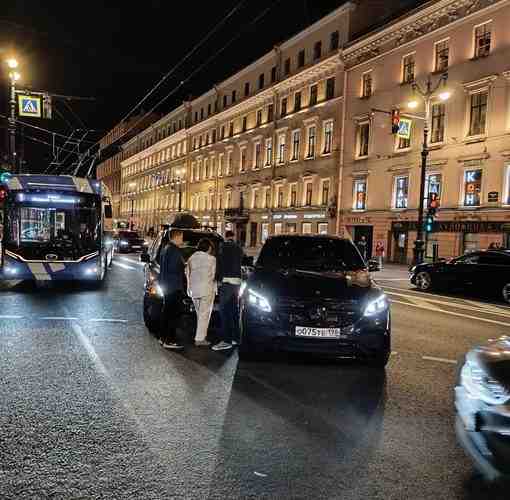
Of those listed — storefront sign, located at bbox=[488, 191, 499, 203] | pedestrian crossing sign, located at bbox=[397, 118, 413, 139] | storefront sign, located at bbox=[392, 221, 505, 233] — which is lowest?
storefront sign, located at bbox=[392, 221, 505, 233]

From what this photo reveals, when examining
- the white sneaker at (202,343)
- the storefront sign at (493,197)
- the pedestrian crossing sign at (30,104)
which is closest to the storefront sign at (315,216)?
the storefront sign at (493,197)

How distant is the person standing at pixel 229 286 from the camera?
7.58 metres

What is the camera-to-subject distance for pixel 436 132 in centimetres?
3102

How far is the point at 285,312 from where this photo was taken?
20.2ft

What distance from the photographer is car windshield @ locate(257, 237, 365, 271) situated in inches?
296

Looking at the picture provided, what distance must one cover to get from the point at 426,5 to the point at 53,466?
109 ft

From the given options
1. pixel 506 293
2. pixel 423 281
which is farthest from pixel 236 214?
pixel 506 293

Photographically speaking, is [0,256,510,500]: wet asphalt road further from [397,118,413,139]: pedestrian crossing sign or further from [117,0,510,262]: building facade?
[397,118,413,139]: pedestrian crossing sign

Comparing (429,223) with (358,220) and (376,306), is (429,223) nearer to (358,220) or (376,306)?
(358,220)

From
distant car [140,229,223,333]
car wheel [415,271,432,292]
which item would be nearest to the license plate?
distant car [140,229,223,333]

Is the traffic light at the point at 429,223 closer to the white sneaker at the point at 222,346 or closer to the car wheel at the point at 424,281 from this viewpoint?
the car wheel at the point at 424,281

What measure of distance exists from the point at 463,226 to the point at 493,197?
2.35m

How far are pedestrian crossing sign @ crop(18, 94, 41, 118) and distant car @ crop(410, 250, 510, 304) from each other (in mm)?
15440

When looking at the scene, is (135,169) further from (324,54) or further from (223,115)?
(324,54)
